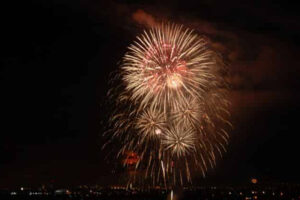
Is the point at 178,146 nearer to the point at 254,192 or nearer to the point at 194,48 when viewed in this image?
the point at 194,48

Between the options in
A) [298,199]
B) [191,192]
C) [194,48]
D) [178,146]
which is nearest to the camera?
[194,48]

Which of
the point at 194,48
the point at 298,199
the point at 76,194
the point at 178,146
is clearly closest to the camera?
Result: the point at 194,48

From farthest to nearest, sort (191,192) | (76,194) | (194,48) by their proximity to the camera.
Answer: (76,194), (191,192), (194,48)

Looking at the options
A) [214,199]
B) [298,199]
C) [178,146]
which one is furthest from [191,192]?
[178,146]

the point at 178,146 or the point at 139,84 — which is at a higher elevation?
the point at 139,84

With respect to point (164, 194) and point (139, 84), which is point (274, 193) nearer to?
point (164, 194)

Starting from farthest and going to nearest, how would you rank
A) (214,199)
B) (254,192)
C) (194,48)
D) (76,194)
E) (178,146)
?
(76,194) < (254,192) < (214,199) < (178,146) < (194,48)

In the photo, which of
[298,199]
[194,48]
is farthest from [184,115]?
[298,199]

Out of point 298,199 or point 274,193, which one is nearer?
point 298,199

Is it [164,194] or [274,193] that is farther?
[274,193]

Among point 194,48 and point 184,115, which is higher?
point 194,48
